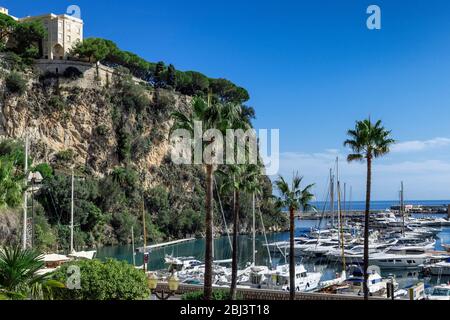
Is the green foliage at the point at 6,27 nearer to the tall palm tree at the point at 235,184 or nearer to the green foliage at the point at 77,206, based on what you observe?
the green foliage at the point at 77,206

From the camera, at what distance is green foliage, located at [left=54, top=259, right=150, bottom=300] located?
1681cm

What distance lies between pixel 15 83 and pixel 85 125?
12.2 meters

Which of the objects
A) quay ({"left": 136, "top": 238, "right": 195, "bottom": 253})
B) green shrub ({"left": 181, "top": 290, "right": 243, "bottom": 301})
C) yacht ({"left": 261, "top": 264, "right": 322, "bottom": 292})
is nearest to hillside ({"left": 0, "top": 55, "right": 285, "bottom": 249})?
quay ({"left": 136, "top": 238, "right": 195, "bottom": 253})

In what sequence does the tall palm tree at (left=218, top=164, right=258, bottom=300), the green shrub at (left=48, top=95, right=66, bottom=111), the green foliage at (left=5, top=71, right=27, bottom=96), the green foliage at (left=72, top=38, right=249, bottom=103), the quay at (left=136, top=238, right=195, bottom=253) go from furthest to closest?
1. the green foliage at (left=72, top=38, right=249, bottom=103)
2. the green shrub at (left=48, top=95, right=66, bottom=111)
3. the green foliage at (left=5, top=71, right=27, bottom=96)
4. the quay at (left=136, top=238, right=195, bottom=253)
5. the tall palm tree at (left=218, top=164, right=258, bottom=300)

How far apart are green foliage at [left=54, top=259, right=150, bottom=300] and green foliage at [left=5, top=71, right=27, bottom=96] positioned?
208ft

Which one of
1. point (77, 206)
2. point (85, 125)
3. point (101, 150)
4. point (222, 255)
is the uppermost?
point (85, 125)

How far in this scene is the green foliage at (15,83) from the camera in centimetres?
7419

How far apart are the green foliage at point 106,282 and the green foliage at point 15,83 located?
6348 cm

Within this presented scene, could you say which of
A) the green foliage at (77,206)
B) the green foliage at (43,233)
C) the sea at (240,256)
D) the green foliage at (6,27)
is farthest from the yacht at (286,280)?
the green foliage at (6,27)

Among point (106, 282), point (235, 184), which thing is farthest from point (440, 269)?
point (106, 282)

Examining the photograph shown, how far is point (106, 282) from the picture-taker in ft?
55.9

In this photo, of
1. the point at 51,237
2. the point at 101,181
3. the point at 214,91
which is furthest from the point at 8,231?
the point at 214,91

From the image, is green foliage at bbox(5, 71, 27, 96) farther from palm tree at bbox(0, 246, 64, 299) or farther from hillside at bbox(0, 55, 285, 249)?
palm tree at bbox(0, 246, 64, 299)

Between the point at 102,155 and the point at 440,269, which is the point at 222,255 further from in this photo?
the point at 440,269
